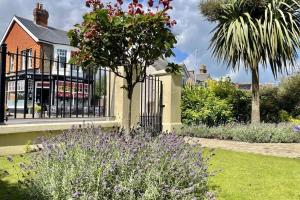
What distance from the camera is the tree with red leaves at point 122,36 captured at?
593 cm

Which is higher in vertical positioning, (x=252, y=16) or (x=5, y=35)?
(x=5, y=35)

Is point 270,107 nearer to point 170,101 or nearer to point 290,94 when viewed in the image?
point 290,94

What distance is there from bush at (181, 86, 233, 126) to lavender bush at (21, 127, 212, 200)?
995 cm

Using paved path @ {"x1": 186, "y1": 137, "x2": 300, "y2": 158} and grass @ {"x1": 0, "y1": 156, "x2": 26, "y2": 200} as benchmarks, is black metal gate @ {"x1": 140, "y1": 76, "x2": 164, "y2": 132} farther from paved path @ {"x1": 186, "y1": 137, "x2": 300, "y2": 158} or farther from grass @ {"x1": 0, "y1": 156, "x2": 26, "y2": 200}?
grass @ {"x1": 0, "y1": 156, "x2": 26, "y2": 200}

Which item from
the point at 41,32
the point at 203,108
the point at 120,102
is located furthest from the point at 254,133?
the point at 41,32

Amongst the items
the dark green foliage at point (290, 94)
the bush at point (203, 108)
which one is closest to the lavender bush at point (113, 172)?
the bush at point (203, 108)

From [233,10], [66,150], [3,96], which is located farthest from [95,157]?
[233,10]

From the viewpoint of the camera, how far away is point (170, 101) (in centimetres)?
1168

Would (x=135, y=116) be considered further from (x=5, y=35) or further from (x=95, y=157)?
(x=5, y=35)

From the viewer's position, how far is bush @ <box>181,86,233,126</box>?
1466 cm

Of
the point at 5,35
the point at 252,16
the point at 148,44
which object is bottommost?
the point at 148,44

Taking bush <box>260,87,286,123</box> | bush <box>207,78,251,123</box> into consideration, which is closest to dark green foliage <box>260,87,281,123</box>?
bush <box>260,87,286,123</box>

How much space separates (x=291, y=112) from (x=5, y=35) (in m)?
27.2

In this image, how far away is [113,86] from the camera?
383 inches
